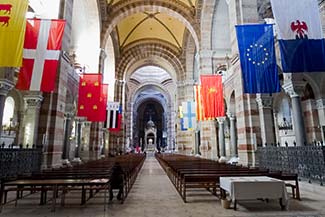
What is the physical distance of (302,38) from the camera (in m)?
6.98

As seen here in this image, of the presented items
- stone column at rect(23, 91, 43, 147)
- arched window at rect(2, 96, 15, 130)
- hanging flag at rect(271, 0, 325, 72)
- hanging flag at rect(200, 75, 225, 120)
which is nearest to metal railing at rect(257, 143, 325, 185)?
hanging flag at rect(271, 0, 325, 72)

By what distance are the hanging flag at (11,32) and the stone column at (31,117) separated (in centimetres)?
242

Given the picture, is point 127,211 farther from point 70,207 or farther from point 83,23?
point 83,23

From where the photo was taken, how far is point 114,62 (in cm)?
2498

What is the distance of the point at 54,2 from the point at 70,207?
9.04 meters

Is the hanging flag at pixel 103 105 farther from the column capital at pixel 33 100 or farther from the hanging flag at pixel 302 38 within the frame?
the hanging flag at pixel 302 38

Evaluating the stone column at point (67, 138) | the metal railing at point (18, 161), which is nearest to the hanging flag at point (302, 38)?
the metal railing at point (18, 161)

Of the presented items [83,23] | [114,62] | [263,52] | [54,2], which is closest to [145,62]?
[114,62]

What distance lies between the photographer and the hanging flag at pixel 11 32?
20.1 ft

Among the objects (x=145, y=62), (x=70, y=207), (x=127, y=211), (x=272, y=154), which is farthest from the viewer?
(x=145, y=62)

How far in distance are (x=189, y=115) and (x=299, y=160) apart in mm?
12150

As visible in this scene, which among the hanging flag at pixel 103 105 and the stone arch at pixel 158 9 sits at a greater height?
the stone arch at pixel 158 9

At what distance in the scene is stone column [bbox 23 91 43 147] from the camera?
830 centimetres

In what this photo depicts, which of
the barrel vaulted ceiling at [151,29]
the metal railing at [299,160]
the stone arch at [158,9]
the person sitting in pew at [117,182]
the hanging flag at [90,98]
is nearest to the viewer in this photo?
the person sitting in pew at [117,182]
